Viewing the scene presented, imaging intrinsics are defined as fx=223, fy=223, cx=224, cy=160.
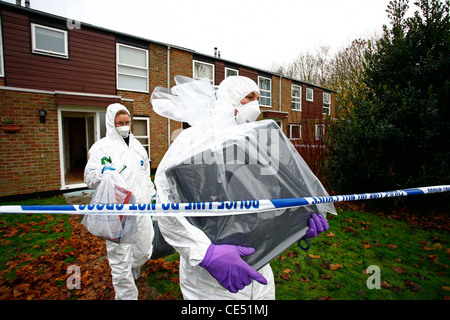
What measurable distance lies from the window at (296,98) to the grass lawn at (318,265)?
1599cm

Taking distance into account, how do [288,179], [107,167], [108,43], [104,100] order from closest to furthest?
1. [288,179]
2. [107,167]
3. [104,100]
4. [108,43]

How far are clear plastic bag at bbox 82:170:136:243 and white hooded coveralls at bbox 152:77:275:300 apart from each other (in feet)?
3.29

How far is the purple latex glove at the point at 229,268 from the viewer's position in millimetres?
1180

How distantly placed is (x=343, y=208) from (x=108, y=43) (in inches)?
437

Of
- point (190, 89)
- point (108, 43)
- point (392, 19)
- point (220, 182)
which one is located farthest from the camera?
point (108, 43)

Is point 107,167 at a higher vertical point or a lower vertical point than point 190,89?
lower

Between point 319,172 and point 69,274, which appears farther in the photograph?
point 319,172

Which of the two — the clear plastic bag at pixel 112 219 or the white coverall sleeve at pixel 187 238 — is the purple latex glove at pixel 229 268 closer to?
the white coverall sleeve at pixel 187 238

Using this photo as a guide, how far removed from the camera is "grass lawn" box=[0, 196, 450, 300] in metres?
2.76

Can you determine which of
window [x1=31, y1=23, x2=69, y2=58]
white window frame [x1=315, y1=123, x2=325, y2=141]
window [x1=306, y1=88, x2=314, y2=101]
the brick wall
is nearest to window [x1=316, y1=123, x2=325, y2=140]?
white window frame [x1=315, y1=123, x2=325, y2=141]
